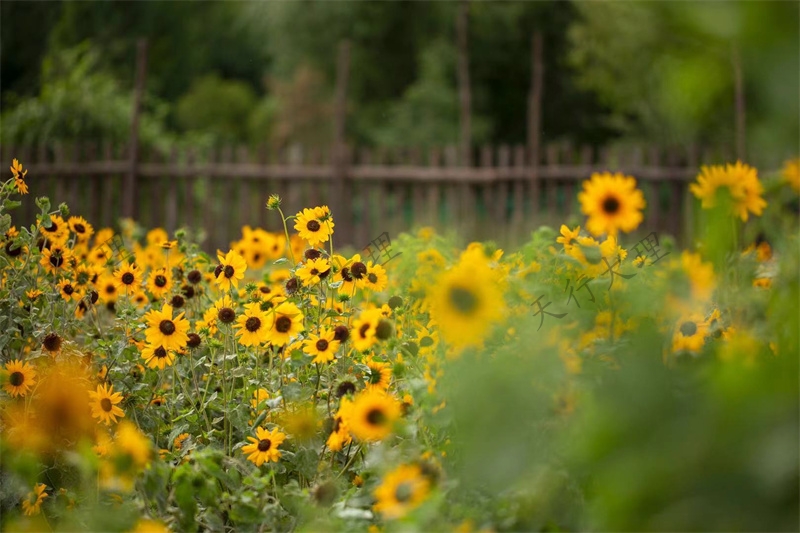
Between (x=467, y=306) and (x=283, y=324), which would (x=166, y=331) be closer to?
(x=283, y=324)

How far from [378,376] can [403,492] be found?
621 mm

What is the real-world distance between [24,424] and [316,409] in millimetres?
650

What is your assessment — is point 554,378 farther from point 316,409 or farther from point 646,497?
point 316,409

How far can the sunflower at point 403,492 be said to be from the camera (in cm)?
128

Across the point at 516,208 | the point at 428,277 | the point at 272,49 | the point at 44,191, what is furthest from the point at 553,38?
the point at 428,277

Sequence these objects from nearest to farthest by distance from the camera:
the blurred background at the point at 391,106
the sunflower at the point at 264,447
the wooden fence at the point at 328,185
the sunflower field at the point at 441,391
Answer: the sunflower field at the point at 441,391, the sunflower at the point at 264,447, the blurred background at the point at 391,106, the wooden fence at the point at 328,185

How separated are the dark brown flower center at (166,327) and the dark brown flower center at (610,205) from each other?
3.68ft

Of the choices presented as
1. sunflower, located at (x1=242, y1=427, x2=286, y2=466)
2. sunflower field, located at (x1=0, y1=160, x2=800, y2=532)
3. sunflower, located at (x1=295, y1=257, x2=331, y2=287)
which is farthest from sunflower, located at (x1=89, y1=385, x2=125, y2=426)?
sunflower, located at (x1=295, y1=257, x2=331, y2=287)

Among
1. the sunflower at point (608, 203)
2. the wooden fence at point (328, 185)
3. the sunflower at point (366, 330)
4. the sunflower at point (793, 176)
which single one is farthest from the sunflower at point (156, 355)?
the wooden fence at point (328, 185)

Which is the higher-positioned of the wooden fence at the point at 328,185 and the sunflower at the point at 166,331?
the wooden fence at the point at 328,185

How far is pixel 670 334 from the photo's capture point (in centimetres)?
152

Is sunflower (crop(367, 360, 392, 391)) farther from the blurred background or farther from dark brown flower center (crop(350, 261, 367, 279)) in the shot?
the blurred background

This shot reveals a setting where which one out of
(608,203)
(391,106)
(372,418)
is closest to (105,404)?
(372,418)

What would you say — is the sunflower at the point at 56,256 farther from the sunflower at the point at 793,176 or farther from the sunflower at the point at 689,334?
the sunflower at the point at 793,176
